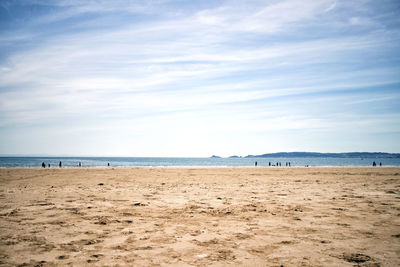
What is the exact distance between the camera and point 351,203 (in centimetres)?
934

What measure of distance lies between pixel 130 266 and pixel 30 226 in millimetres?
3989

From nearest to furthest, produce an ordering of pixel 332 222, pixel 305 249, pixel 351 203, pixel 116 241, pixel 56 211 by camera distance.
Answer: pixel 305 249 < pixel 116 241 < pixel 332 222 < pixel 56 211 < pixel 351 203

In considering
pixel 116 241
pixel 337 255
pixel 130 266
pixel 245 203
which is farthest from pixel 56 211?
pixel 337 255

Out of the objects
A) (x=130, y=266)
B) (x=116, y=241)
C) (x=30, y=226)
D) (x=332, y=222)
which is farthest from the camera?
(x=332, y=222)

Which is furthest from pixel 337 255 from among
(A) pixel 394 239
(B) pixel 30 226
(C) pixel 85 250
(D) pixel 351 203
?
(B) pixel 30 226

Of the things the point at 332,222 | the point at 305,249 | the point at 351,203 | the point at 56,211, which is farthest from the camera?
the point at 351,203

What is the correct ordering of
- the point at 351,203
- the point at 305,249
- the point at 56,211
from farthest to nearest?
1. the point at 351,203
2. the point at 56,211
3. the point at 305,249

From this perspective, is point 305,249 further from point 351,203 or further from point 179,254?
point 351,203

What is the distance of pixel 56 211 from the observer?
26.1 ft

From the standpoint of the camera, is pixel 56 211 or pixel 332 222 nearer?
pixel 332 222

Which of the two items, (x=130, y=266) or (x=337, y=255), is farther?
(x=337, y=255)

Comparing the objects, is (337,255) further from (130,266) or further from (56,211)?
(56,211)

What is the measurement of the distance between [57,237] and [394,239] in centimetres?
793

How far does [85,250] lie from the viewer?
488 cm
